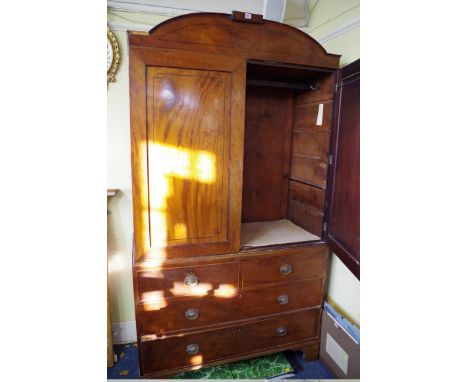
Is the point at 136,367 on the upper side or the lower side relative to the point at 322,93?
lower

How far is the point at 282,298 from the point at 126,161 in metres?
1.31

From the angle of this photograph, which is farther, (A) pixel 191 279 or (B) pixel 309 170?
(B) pixel 309 170

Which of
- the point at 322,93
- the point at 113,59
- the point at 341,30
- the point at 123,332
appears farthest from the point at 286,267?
the point at 113,59

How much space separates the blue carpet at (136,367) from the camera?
1.57 m

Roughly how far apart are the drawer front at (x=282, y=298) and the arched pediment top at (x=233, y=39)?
1234 mm

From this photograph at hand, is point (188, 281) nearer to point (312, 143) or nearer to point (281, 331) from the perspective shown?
point (281, 331)

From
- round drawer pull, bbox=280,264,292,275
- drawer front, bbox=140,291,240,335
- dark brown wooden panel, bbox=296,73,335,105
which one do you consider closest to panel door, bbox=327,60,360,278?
dark brown wooden panel, bbox=296,73,335,105

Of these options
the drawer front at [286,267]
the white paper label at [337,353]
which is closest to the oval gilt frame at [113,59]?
the drawer front at [286,267]

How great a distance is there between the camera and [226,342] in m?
1.46

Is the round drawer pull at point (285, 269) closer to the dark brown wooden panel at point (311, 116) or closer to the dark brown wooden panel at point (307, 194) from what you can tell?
the dark brown wooden panel at point (307, 194)

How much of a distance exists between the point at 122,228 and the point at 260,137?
1.15 meters

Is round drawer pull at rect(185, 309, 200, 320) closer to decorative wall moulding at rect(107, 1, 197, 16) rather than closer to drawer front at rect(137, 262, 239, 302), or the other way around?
→ drawer front at rect(137, 262, 239, 302)
